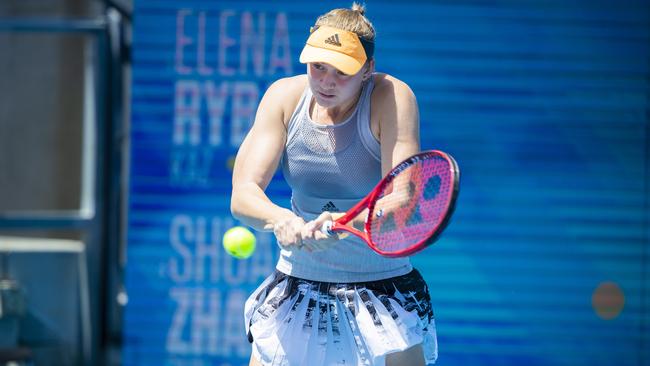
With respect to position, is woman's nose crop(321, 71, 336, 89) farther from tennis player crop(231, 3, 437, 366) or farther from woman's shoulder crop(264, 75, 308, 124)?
woman's shoulder crop(264, 75, 308, 124)

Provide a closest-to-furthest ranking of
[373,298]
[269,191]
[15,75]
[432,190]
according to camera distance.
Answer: [432,190]
[373,298]
[269,191]
[15,75]

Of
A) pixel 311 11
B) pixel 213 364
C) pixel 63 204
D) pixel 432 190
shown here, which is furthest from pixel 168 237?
pixel 432 190

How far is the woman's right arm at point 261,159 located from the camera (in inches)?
126

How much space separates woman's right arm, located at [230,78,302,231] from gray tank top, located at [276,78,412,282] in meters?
0.05

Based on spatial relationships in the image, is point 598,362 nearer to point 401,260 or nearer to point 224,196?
point 224,196

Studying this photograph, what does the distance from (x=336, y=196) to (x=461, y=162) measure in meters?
3.23

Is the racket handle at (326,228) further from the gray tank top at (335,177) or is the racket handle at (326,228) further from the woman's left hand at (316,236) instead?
the gray tank top at (335,177)

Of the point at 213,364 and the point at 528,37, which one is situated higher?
the point at 528,37

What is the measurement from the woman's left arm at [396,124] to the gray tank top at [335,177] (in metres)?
0.06

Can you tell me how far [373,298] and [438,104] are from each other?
330cm

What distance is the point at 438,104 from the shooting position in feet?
21.3

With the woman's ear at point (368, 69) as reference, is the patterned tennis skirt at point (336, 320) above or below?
below

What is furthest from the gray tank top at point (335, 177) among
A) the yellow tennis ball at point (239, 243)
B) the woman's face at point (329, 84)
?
the yellow tennis ball at point (239, 243)

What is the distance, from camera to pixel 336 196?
133 inches
